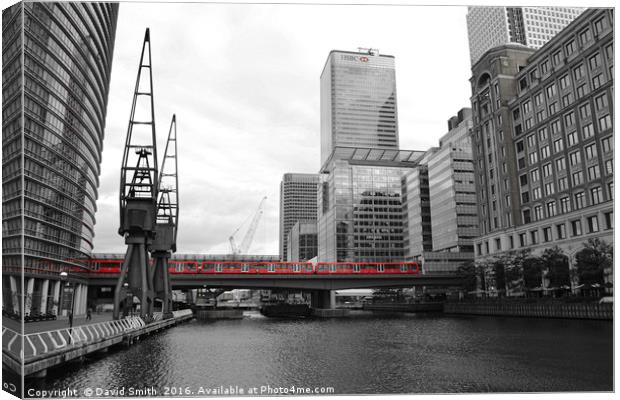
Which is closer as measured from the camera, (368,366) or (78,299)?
(368,366)

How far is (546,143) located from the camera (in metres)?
84.3

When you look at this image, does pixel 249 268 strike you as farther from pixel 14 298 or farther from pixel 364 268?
pixel 14 298

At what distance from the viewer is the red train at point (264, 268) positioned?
85250 mm

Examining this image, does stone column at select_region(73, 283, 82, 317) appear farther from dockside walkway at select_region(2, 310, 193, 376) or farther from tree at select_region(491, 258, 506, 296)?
tree at select_region(491, 258, 506, 296)

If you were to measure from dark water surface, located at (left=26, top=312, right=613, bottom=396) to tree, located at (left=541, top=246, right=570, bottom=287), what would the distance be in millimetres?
39141

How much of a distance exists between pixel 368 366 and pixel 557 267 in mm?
60694

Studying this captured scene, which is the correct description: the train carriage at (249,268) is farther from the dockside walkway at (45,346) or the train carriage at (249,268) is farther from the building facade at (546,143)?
the dockside walkway at (45,346)

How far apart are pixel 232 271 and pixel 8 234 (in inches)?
2838

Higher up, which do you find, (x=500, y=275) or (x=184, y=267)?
(x=184, y=267)

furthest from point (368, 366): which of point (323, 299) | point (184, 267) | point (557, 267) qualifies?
point (323, 299)

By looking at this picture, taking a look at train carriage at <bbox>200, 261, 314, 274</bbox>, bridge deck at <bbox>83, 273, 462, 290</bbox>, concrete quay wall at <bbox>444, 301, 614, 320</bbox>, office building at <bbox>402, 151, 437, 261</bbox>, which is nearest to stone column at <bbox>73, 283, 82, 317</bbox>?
→ bridge deck at <bbox>83, 273, 462, 290</bbox>

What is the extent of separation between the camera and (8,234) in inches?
666

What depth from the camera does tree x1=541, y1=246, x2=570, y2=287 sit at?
75131 mm

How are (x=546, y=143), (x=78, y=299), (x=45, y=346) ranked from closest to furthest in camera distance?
(x=45, y=346) → (x=78, y=299) → (x=546, y=143)
